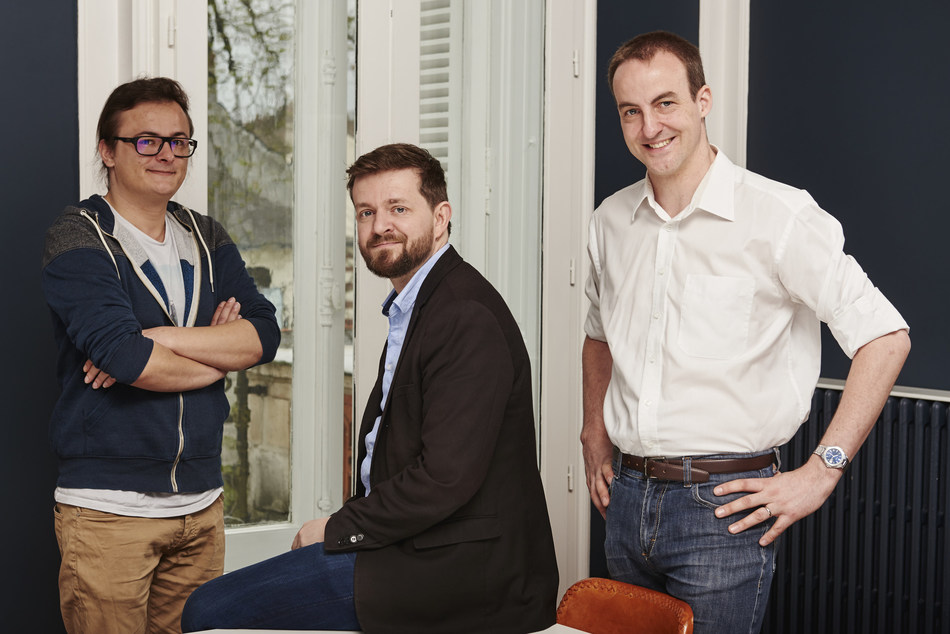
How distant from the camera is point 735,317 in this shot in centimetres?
174

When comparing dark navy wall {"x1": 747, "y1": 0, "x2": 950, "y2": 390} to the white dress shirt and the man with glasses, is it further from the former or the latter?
the man with glasses

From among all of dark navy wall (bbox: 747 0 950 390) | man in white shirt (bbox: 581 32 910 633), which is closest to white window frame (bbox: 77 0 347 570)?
man in white shirt (bbox: 581 32 910 633)

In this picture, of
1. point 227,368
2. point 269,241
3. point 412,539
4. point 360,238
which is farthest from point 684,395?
point 269,241

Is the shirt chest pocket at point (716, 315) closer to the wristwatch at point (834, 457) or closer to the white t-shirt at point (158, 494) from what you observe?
the wristwatch at point (834, 457)

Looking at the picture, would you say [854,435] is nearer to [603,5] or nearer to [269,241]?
[269,241]

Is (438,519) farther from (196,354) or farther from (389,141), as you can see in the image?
(389,141)

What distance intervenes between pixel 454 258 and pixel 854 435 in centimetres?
80

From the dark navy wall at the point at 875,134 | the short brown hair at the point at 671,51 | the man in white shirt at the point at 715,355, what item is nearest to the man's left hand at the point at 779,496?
the man in white shirt at the point at 715,355

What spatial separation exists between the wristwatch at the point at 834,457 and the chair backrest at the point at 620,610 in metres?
0.38

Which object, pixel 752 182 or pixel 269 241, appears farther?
pixel 269 241

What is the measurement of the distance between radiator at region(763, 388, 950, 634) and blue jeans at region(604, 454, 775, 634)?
5.14 feet

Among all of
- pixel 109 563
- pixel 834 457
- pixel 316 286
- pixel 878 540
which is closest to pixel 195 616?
pixel 109 563

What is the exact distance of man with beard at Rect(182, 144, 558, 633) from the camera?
152 cm

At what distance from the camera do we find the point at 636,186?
6.51 ft
